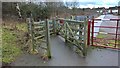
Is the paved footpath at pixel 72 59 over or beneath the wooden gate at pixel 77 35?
beneath

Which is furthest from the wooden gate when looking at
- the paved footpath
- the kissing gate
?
the paved footpath

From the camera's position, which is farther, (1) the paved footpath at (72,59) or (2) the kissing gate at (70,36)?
(2) the kissing gate at (70,36)

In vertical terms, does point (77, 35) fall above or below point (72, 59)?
above

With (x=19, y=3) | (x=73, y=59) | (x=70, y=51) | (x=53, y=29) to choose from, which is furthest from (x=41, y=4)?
(x=73, y=59)

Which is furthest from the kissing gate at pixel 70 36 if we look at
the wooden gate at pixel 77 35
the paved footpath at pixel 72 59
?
the paved footpath at pixel 72 59

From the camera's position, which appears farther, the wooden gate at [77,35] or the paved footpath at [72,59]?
the wooden gate at [77,35]

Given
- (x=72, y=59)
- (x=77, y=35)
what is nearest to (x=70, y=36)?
(x=77, y=35)

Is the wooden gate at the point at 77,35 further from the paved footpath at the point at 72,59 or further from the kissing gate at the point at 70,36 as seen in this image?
the paved footpath at the point at 72,59

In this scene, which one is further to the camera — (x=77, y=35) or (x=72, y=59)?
(x=77, y=35)

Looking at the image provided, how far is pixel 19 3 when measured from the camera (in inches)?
450

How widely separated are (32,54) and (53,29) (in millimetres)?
3797

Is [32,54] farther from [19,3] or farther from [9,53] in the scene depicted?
[19,3]

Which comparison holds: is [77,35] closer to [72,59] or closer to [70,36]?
[70,36]

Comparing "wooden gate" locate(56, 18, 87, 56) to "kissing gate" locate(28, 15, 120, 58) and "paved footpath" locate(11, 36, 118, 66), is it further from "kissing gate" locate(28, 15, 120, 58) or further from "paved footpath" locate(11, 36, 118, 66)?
"paved footpath" locate(11, 36, 118, 66)
